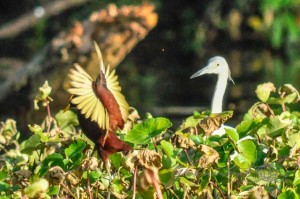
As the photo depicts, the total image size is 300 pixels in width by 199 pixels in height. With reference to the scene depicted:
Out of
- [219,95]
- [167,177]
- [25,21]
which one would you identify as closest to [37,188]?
[167,177]

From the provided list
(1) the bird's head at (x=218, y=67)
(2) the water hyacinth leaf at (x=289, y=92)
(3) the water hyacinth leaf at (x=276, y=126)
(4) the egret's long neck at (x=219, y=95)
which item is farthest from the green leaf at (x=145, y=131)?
(1) the bird's head at (x=218, y=67)

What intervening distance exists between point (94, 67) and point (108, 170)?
377cm

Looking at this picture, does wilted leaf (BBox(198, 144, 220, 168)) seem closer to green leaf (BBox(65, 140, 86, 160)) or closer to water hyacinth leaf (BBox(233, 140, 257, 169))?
water hyacinth leaf (BBox(233, 140, 257, 169))

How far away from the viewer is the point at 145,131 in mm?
2350

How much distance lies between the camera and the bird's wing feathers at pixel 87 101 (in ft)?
7.86

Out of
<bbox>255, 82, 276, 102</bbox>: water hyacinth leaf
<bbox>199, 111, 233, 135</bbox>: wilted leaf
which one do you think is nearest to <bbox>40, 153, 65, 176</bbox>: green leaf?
<bbox>199, 111, 233, 135</bbox>: wilted leaf

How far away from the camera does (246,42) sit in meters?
13.2

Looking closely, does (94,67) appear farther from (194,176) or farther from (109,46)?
(194,176)

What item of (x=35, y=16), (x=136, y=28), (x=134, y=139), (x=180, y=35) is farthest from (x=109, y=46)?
(x=180, y=35)

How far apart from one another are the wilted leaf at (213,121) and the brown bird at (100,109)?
194mm

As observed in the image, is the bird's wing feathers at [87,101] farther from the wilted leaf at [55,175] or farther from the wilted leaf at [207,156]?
the wilted leaf at [207,156]

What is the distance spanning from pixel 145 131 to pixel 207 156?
0.76 ft

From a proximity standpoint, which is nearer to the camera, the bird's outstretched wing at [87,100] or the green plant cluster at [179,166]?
the green plant cluster at [179,166]

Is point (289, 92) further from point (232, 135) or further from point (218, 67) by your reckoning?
point (218, 67)
